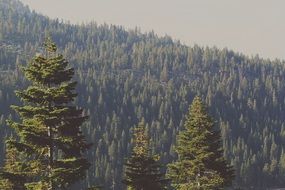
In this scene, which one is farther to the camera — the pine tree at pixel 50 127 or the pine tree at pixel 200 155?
the pine tree at pixel 200 155

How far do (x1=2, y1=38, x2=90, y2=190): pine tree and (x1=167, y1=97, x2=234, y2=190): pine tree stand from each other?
11.0 metres

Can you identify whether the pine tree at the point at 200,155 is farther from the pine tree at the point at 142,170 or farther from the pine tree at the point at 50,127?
the pine tree at the point at 50,127

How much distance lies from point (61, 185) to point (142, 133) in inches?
443

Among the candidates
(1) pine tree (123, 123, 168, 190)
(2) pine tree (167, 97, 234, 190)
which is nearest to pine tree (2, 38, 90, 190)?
(1) pine tree (123, 123, 168, 190)

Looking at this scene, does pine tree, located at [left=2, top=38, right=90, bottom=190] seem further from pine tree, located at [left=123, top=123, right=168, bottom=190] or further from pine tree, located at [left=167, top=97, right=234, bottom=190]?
pine tree, located at [left=167, top=97, right=234, bottom=190]

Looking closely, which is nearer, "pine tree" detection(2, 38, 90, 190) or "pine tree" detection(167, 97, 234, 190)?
"pine tree" detection(2, 38, 90, 190)

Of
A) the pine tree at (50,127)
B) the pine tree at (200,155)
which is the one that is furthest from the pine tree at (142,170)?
the pine tree at (50,127)

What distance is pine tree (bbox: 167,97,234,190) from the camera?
32.7m

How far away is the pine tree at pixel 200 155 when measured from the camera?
32.7 m

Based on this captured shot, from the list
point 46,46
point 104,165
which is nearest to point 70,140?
point 46,46

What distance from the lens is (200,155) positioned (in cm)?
3256

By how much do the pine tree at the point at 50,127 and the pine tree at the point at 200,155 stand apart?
1101 centimetres

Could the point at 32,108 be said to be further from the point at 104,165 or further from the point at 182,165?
the point at 104,165

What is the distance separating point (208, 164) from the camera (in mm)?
33125
